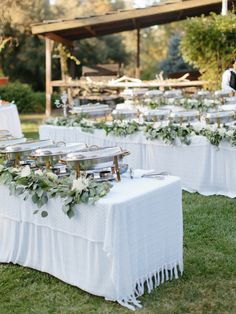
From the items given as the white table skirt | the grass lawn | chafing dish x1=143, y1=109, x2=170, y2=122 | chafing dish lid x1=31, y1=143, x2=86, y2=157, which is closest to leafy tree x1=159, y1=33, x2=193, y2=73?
chafing dish x1=143, y1=109, x2=170, y2=122

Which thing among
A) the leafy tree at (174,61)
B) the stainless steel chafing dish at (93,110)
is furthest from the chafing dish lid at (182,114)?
the leafy tree at (174,61)

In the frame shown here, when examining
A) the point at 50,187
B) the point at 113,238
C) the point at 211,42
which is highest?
the point at 211,42

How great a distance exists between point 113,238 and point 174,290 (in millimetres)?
653

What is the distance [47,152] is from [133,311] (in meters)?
1.38

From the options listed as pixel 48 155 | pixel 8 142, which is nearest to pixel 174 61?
pixel 8 142

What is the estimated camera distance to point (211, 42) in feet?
36.7

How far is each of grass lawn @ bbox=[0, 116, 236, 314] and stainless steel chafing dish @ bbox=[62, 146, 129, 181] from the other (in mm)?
799

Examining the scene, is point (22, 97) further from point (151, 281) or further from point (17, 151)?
point (151, 281)

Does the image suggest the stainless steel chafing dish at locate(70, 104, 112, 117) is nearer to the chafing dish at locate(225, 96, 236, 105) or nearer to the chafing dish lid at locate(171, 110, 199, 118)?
the chafing dish lid at locate(171, 110, 199, 118)

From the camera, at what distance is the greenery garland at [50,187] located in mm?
3262

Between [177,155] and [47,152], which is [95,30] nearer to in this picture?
[177,155]

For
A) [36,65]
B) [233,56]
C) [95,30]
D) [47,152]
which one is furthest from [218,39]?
[36,65]

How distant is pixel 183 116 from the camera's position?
20.9 ft

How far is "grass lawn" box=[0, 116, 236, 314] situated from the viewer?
3.26 meters
